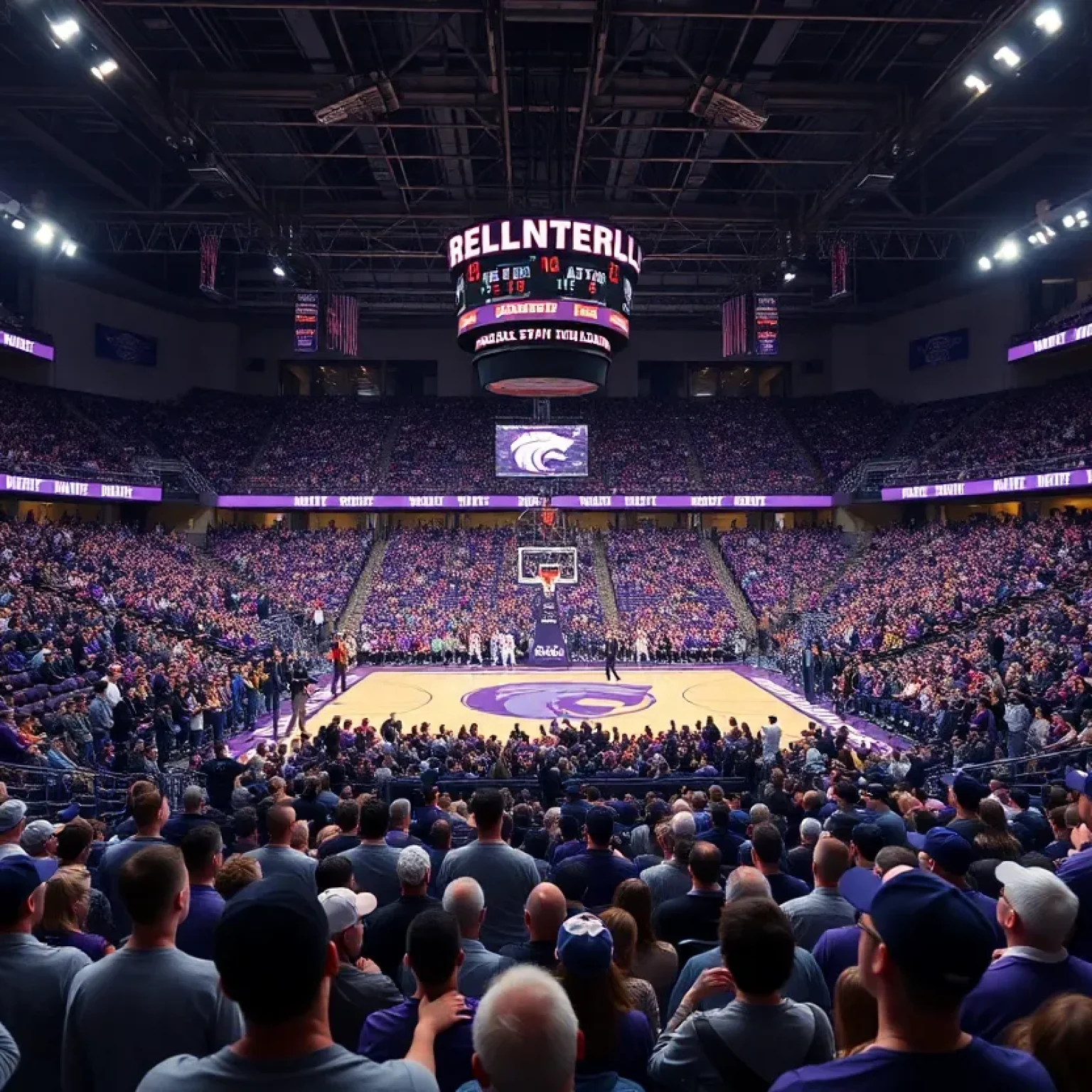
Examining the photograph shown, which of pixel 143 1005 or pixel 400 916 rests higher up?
pixel 143 1005

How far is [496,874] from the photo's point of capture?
5211mm

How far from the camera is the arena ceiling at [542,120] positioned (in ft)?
56.4

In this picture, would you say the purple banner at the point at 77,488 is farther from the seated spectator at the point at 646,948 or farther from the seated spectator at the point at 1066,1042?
the seated spectator at the point at 1066,1042

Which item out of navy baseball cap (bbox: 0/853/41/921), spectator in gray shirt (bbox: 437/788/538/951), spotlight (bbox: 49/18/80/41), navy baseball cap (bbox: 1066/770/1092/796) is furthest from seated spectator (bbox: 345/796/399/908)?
spotlight (bbox: 49/18/80/41)

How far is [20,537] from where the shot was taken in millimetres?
26891

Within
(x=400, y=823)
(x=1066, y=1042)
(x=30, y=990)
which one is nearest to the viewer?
(x=1066, y=1042)

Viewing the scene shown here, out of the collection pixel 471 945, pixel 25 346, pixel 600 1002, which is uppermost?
pixel 25 346

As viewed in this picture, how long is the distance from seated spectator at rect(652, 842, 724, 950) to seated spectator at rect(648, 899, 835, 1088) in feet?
6.61

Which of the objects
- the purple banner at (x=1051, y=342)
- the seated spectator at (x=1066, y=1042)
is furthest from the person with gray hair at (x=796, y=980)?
the purple banner at (x=1051, y=342)

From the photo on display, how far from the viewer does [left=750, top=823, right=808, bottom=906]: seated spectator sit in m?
5.33

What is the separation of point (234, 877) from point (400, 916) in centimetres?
99

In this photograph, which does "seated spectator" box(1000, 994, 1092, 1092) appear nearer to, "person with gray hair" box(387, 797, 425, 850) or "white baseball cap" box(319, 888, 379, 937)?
"white baseball cap" box(319, 888, 379, 937)

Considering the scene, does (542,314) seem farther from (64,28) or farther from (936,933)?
(936,933)

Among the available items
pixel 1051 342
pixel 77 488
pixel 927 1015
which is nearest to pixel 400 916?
pixel 927 1015
